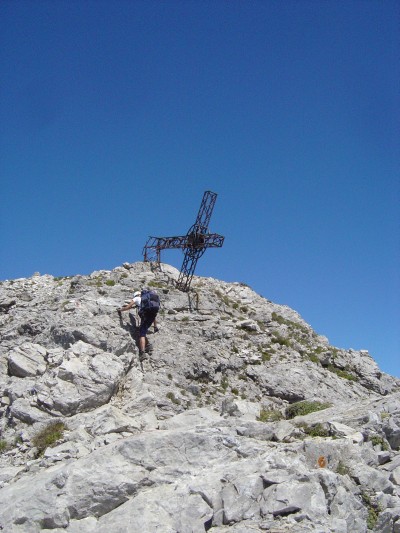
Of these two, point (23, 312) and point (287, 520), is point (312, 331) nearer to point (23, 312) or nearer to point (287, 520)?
point (23, 312)

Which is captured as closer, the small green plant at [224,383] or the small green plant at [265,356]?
the small green plant at [224,383]

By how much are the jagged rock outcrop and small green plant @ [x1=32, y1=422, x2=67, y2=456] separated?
0.14 feet

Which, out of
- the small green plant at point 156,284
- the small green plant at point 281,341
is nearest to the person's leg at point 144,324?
the small green plant at point 156,284

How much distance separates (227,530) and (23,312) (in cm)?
1654

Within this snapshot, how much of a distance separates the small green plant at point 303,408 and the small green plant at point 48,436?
841 cm

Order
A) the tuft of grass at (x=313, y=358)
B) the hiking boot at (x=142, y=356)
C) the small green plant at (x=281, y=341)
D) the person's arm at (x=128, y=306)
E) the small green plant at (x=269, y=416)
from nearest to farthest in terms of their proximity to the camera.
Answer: the small green plant at (x=269, y=416)
the hiking boot at (x=142, y=356)
the person's arm at (x=128, y=306)
the tuft of grass at (x=313, y=358)
the small green plant at (x=281, y=341)

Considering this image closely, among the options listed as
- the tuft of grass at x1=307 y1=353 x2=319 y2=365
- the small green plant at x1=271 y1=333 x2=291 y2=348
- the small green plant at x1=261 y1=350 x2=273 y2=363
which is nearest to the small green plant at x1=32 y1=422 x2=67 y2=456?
the small green plant at x1=261 y1=350 x2=273 y2=363

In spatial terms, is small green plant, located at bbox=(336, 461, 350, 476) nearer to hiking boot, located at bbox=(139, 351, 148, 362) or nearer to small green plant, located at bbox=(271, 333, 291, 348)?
hiking boot, located at bbox=(139, 351, 148, 362)

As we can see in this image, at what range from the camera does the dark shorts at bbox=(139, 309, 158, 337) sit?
21047 mm

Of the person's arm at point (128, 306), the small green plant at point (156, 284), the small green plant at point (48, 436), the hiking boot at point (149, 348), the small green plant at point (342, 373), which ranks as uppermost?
the small green plant at point (156, 284)

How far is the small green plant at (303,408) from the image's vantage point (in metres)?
18.4

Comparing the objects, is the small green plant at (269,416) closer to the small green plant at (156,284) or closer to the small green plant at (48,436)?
the small green plant at (48,436)

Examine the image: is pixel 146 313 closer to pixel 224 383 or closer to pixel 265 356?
pixel 224 383

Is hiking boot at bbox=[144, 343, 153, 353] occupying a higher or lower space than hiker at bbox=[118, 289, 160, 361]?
lower
